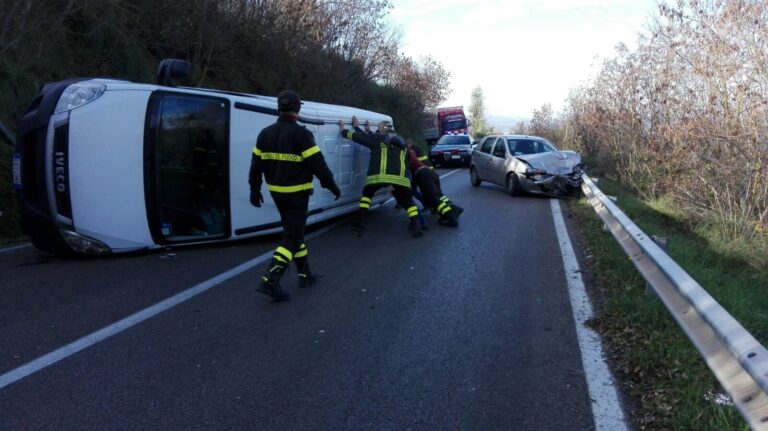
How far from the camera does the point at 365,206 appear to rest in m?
9.02

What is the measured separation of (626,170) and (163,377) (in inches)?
575

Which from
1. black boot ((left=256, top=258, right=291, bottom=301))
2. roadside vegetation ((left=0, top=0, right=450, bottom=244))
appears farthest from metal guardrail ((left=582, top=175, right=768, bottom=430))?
roadside vegetation ((left=0, top=0, right=450, bottom=244))

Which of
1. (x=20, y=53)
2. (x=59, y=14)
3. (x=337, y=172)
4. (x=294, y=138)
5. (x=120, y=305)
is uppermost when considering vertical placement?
(x=59, y=14)

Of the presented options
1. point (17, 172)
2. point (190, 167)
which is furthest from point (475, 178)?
point (17, 172)

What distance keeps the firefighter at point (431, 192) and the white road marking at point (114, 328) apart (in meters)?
3.76

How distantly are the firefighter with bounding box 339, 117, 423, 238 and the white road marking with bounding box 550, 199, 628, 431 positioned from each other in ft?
9.93

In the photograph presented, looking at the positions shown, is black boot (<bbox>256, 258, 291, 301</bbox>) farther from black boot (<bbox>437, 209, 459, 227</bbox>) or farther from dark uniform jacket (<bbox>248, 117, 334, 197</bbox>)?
black boot (<bbox>437, 209, 459, 227</bbox>)

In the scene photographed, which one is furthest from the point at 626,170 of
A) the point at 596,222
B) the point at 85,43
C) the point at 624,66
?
the point at 85,43

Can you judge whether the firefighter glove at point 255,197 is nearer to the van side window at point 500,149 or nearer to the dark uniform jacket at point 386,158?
the dark uniform jacket at point 386,158

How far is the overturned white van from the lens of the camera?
665 cm

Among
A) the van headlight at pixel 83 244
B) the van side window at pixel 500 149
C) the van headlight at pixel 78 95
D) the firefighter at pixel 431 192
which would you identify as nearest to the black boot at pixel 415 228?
the firefighter at pixel 431 192

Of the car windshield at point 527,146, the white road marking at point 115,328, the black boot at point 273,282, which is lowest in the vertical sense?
the white road marking at point 115,328

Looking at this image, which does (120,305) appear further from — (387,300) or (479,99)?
(479,99)

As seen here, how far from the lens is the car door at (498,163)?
15210 millimetres
